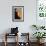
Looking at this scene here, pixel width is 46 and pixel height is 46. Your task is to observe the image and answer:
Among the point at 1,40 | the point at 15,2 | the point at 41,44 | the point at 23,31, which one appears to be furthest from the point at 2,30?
the point at 41,44

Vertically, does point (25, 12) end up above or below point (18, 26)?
above

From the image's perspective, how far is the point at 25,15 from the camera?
22.7 feet

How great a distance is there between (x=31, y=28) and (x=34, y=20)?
1.24 feet

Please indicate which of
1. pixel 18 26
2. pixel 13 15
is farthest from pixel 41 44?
pixel 13 15

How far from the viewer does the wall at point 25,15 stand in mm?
6867

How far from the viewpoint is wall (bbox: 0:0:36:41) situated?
687 cm

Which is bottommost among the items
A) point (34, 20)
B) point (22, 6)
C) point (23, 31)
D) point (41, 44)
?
point (41, 44)

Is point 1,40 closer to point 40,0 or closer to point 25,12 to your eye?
point 25,12

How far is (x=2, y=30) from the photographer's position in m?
6.92

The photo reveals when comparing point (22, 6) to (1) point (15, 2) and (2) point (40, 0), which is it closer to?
(1) point (15, 2)

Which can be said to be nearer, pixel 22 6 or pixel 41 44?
pixel 41 44

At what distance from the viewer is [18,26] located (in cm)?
695

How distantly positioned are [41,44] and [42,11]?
59.1 inches

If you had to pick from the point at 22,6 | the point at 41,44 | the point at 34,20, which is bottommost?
the point at 41,44
